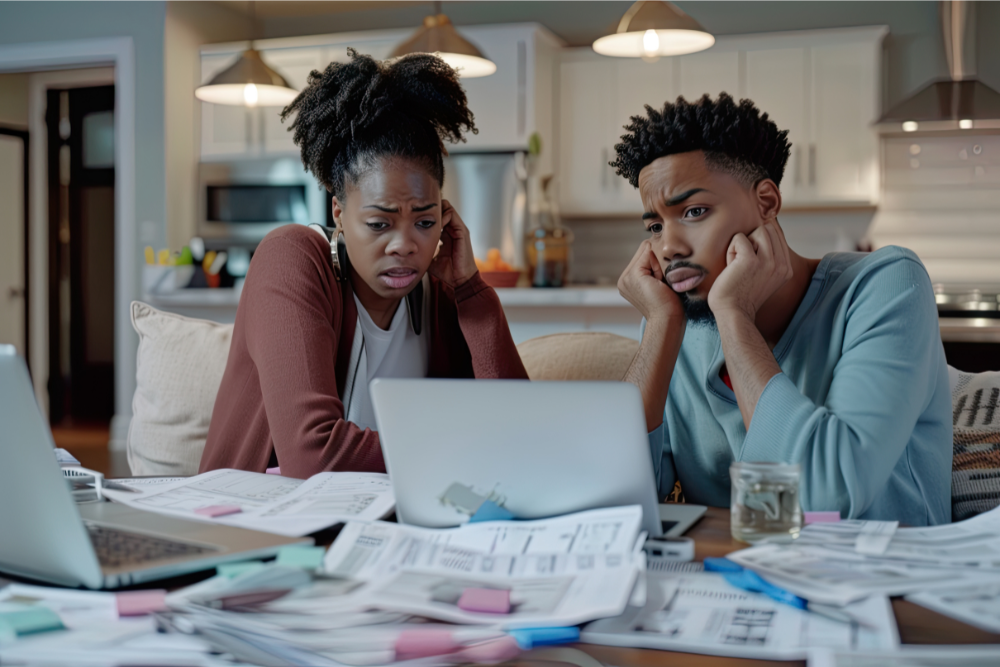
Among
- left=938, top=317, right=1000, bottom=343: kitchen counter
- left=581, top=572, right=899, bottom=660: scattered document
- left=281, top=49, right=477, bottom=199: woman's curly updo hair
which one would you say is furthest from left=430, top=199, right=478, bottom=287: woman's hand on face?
left=938, top=317, right=1000, bottom=343: kitchen counter

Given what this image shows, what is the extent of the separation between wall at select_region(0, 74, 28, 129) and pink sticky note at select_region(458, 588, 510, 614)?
22.9ft

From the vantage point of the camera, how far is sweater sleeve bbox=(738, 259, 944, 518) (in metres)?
1.12

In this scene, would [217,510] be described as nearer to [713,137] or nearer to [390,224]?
[390,224]

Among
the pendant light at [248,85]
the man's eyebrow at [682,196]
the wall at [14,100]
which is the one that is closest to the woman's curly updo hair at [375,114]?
the man's eyebrow at [682,196]

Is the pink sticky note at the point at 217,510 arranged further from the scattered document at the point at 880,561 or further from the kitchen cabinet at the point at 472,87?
the kitchen cabinet at the point at 472,87

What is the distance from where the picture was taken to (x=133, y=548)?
87 cm

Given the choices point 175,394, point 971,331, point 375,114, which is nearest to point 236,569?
point 375,114

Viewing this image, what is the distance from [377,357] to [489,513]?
89 centimetres

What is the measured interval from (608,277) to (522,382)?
14.9ft

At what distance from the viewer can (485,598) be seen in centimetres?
71

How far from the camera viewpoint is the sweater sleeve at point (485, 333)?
6.03ft

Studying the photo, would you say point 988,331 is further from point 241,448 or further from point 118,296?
point 118,296

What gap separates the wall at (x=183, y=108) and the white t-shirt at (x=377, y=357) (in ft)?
12.4

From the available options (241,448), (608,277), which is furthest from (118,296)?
(241,448)
